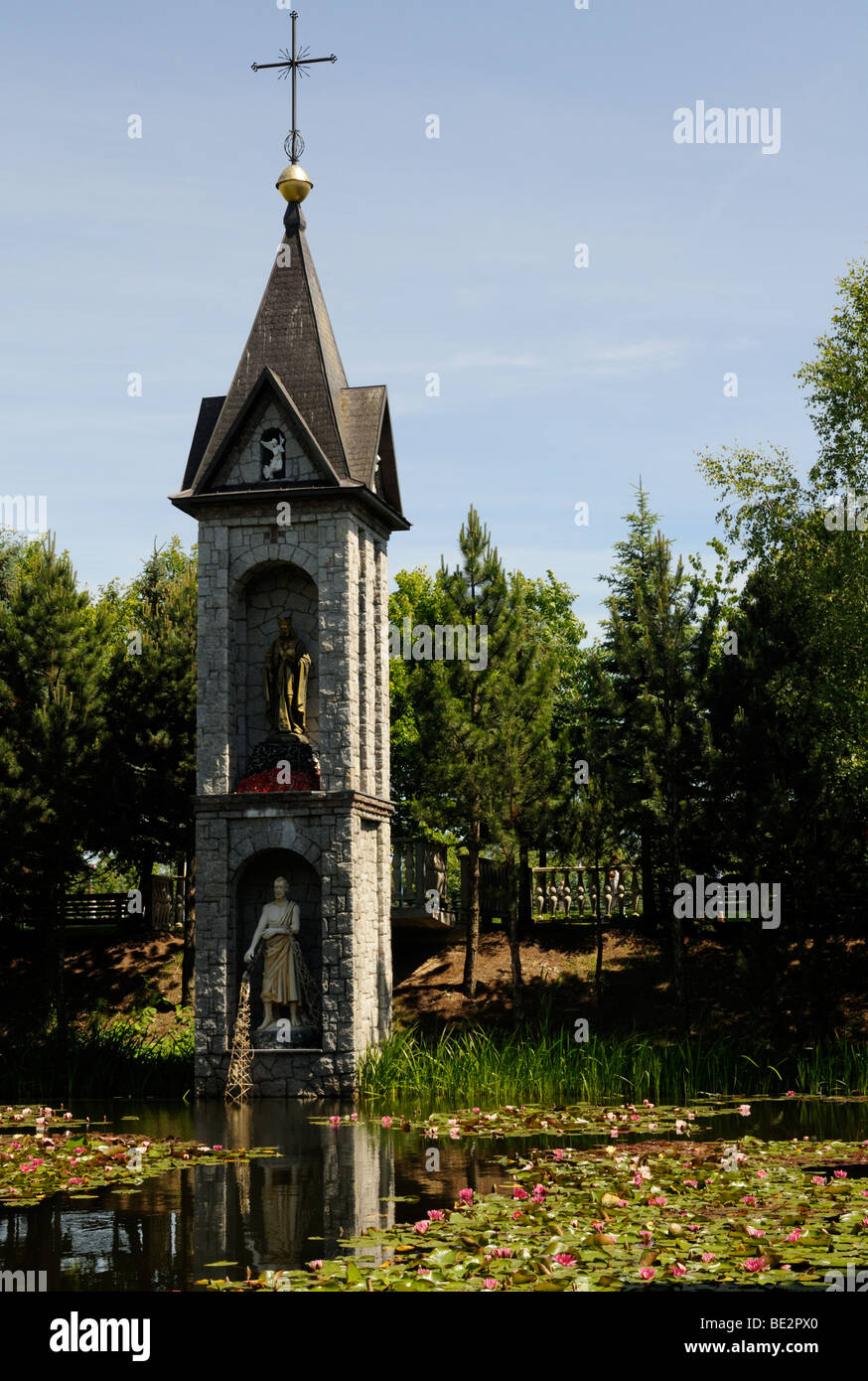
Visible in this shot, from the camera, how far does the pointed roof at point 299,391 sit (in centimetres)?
2031

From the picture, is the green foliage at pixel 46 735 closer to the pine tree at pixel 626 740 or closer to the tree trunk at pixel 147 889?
the tree trunk at pixel 147 889

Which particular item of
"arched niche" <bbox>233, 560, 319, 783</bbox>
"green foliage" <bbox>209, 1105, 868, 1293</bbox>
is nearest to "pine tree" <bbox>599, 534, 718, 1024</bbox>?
"arched niche" <bbox>233, 560, 319, 783</bbox>

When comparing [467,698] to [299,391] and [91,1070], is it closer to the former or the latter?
[299,391]

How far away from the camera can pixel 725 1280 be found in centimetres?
709

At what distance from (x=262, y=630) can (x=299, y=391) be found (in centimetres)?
357

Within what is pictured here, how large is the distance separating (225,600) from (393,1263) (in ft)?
44.7

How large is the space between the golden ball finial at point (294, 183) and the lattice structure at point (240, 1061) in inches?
472

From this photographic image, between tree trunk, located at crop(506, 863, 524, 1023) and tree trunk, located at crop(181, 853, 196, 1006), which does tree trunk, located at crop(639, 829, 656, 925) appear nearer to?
tree trunk, located at crop(506, 863, 524, 1023)

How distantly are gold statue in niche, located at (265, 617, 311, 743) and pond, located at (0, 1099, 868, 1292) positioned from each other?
18.7 feet

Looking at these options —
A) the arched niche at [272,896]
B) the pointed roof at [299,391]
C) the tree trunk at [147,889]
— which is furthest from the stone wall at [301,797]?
the tree trunk at [147,889]

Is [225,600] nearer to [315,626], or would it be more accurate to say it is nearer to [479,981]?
[315,626]

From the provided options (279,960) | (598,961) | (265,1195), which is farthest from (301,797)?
(265,1195)

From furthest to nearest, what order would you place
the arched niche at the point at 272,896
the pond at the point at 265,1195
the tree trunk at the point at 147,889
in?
the tree trunk at the point at 147,889
the arched niche at the point at 272,896
the pond at the point at 265,1195
